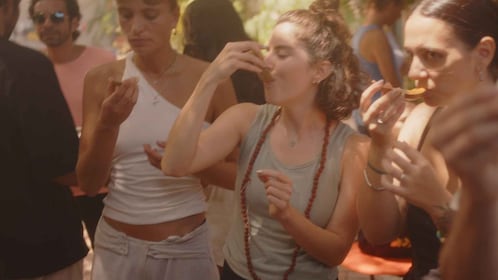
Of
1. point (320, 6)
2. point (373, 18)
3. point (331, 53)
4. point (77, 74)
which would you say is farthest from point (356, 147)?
point (373, 18)

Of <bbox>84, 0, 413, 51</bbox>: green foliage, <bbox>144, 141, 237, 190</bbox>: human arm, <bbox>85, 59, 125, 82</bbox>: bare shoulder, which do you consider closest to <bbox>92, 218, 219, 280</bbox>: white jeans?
<bbox>144, 141, 237, 190</bbox>: human arm

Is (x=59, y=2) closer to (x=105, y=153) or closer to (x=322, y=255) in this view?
(x=105, y=153)

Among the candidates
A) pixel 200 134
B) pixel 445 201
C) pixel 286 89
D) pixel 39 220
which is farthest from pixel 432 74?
pixel 39 220

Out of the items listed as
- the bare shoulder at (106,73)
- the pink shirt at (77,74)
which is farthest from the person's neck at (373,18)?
the bare shoulder at (106,73)

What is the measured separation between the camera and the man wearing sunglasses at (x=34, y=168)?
172 centimetres

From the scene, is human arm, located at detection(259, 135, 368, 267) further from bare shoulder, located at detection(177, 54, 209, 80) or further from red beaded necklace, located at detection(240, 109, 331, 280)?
bare shoulder, located at detection(177, 54, 209, 80)

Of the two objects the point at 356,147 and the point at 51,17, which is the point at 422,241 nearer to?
the point at 356,147

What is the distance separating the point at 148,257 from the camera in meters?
1.83

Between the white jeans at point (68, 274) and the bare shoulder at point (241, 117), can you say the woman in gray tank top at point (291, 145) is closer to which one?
the bare shoulder at point (241, 117)

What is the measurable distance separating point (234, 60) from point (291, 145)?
0.24 m

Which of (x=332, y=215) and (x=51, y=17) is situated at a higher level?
(x=51, y=17)

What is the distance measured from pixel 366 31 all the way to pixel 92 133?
171 cm

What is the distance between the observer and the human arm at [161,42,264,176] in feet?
5.27

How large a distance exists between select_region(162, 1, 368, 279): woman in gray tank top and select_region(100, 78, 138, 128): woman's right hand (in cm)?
15
